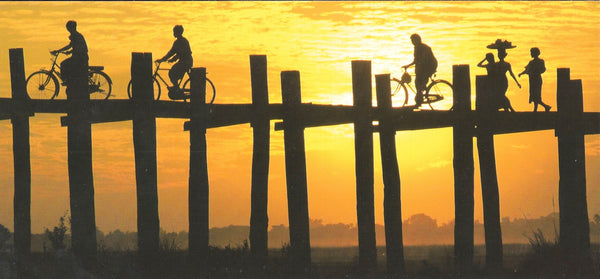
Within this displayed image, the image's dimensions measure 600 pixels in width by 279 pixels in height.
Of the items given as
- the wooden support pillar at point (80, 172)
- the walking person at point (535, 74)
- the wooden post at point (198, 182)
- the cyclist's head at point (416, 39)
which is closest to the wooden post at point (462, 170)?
the cyclist's head at point (416, 39)

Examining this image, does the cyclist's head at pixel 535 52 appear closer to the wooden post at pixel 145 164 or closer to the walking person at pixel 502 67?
the walking person at pixel 502 67

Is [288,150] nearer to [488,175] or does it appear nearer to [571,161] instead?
[488,175]

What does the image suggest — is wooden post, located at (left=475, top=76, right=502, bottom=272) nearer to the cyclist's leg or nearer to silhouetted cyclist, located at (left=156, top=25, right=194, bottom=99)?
the cyclist's leg

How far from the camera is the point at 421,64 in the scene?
24.4m

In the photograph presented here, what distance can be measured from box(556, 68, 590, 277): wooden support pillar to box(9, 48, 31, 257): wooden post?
11.9m

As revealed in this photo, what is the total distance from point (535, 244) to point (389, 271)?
10.7 feet

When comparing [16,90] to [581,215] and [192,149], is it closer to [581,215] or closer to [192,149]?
[192,149]

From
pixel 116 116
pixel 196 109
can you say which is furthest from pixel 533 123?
pixel 116 116

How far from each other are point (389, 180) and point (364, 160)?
2.43 feet

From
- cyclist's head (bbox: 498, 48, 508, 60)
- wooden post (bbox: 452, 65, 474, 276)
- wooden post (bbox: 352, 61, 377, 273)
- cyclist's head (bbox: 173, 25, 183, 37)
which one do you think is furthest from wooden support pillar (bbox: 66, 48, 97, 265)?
cyclist's head (bbox: 498, 48, 508, 60)

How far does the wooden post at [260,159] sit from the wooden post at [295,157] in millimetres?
Answer: 416

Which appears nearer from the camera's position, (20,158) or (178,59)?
(20,158)

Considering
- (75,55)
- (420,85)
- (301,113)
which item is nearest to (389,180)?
(301,113)

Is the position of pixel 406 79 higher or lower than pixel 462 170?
higher
